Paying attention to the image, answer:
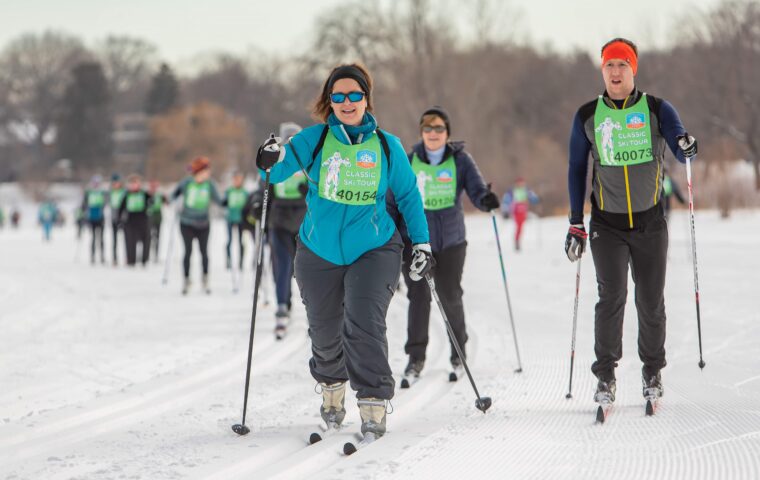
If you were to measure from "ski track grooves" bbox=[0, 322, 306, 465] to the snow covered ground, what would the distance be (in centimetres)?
1

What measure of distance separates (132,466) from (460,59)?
120 feet

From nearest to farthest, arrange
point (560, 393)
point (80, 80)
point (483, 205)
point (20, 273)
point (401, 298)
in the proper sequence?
point (560, 393)
point (483, 205)
point (401, 298)
point (20, 273)
point (80, 80)

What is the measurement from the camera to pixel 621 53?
14.9ft

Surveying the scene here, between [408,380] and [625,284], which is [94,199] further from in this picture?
[625,284]

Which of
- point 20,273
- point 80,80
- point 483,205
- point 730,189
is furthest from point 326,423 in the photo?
point 80,80

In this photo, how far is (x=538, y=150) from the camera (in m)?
43.3

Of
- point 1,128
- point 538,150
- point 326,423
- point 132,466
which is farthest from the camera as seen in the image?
point 1,128

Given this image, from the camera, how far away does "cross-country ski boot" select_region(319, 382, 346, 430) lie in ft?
14.5

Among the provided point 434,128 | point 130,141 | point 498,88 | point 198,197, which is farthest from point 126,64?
point 434,128

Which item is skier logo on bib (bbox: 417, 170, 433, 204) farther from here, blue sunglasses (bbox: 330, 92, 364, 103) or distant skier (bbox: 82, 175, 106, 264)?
distant skier (bbox: 82, 175, 106, 264)

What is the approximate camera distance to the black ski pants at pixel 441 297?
5824 mm

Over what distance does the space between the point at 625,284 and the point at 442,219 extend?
1544 mm

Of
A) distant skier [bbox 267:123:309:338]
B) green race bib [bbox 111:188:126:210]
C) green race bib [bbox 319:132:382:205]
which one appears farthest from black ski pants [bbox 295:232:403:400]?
green race bib [bbox 111:188:126:210]

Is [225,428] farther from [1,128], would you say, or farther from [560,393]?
[1,128]
